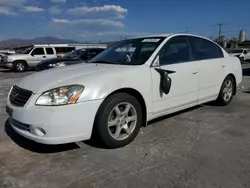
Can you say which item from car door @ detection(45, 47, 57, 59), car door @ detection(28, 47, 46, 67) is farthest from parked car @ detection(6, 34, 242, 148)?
car door @ detection(45, 47, 57, 59)

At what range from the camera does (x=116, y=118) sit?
11.7 ft

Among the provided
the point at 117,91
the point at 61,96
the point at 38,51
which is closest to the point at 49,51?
the point at 38,51

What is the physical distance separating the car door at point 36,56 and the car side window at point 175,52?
16.1 metres

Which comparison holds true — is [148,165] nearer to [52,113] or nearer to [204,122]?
[52,113]

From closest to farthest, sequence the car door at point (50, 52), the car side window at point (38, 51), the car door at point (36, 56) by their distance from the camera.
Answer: the car door at point (36, 56) → the car side window at point (38, 51) → the car door at point (50, 52)

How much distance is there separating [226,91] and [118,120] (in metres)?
2.98

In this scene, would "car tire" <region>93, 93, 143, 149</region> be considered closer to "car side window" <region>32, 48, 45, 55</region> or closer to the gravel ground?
the gravel ground

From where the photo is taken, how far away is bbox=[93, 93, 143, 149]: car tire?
3377mm

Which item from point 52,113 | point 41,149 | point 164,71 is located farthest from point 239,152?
point 41,149

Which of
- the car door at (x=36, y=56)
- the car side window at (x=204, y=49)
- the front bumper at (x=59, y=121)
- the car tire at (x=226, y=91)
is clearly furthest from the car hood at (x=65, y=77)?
the car door at (x=36, y=56)

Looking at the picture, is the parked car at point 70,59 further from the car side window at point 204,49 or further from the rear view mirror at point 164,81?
the rear view mirror at point 164,81

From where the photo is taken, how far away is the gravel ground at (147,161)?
2795 mm

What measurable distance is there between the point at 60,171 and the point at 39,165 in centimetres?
32

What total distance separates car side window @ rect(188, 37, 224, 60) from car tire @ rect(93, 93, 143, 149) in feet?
5.74
